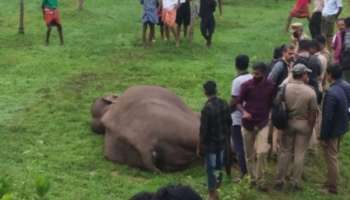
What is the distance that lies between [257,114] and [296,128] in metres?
0.49

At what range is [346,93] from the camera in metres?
8.91

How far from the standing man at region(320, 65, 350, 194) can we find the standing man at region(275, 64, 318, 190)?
212 mm

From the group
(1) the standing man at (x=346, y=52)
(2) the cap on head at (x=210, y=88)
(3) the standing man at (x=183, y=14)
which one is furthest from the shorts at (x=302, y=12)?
(2) the cap on head at (x=210, y=88)

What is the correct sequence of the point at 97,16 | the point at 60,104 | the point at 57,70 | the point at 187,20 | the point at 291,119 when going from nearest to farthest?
the point at 291,119 < the point at 60,104 < the point at 57,70 < the point at 187,20 < the point at 97,16

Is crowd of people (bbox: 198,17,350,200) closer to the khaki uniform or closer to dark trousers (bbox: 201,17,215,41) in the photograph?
the khaki uniform

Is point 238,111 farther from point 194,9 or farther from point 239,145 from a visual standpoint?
point 194,9

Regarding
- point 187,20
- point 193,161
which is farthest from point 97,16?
point 193,161

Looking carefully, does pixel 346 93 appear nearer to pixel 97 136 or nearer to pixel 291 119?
pixel 291 119

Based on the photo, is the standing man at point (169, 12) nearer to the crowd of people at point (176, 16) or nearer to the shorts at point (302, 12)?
the crowd of people at point (176, 16)

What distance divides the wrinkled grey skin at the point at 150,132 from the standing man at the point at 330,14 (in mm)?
6604

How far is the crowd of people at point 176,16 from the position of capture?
610 inches

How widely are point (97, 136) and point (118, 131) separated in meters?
0.91

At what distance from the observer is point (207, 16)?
622 inches

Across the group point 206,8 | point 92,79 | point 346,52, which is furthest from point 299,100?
point 206,8
